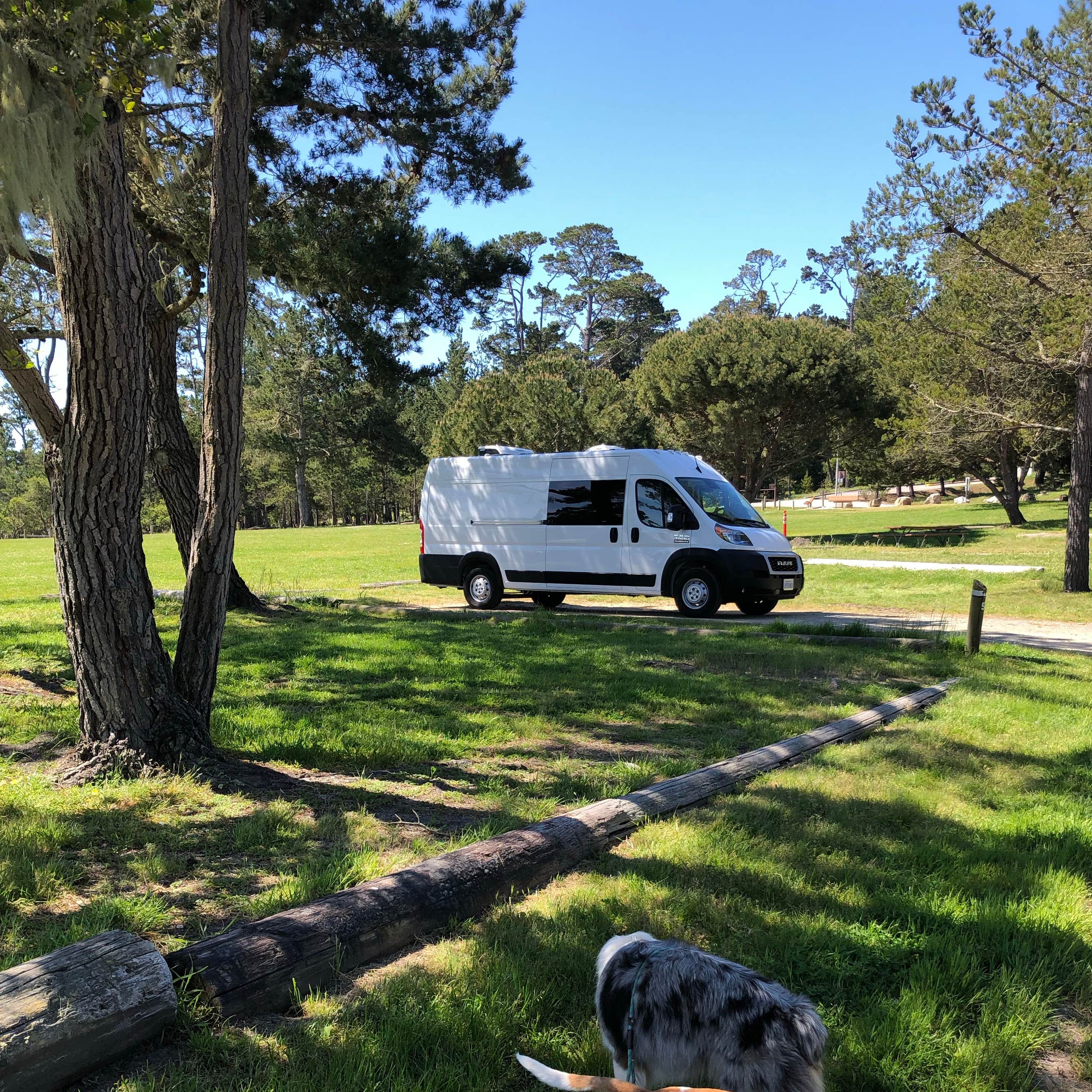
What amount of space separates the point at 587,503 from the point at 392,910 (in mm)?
10495

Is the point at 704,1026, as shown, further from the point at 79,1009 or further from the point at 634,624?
the point at 634,624

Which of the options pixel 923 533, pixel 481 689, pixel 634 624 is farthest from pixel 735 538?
pixel 923 533

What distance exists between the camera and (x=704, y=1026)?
2.04 metres

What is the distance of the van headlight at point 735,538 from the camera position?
1232 cm

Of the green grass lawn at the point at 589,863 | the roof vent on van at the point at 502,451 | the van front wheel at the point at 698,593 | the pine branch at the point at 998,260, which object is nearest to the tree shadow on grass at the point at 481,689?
the green grass lawn at the point at 589,863

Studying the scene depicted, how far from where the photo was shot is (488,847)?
3635mm

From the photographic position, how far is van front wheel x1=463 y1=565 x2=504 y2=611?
554 inches

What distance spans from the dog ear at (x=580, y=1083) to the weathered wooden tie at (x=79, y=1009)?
4.56 feet

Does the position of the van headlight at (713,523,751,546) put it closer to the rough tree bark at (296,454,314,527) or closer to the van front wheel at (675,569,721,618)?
the van front wheel at (675,569,721,618)

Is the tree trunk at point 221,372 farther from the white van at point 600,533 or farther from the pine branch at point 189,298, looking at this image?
the white van at point 600,533

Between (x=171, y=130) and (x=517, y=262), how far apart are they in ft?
14.8

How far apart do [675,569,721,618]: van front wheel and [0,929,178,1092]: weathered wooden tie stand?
10589 mm

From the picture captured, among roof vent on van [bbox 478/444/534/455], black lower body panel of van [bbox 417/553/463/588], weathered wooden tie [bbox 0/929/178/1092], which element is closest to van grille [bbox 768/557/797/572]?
roof vent on van [bbox 478/444/534/455]

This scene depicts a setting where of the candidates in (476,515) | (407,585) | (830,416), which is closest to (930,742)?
(476,515)
